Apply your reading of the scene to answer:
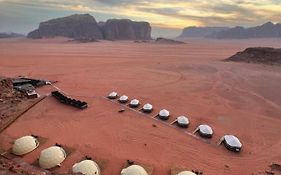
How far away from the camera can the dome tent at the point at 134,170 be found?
682 inches

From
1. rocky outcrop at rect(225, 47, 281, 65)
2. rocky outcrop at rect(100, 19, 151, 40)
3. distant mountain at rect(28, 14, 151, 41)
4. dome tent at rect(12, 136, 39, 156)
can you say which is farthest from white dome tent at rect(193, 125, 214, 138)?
rocky outcrop at rect(100, 19, 151, 40)

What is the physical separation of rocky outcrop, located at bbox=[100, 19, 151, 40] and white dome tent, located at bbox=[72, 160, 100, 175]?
14419cm

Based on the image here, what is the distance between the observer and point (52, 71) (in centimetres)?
5162

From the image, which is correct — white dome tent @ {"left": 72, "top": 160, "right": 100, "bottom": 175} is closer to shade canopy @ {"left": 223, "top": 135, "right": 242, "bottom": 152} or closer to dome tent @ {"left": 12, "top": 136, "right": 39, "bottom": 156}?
dome tent @ {"left": 12, "top": 136, "right": 39, "bottom": 156}

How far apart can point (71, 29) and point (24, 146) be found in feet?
468

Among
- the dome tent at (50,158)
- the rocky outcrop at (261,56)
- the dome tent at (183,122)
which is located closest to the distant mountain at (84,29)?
the rocky outcrop at (261,56)

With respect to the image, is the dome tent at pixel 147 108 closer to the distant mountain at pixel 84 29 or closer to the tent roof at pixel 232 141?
the tent roof at pixel 232 141

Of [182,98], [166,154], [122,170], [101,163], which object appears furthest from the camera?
[182,98]

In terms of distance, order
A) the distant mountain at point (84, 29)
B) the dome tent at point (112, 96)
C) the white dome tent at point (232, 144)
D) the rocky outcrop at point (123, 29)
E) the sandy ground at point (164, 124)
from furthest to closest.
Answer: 1. the rocky outcrop at point (123, 29)
2. the distant mountain at point (84, 29)
3. the dome tent at point (112, 96)
4. the white dome tent at point (232, 144)
5. the sandy ground at point (164, 124)

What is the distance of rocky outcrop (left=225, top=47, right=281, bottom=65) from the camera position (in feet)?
190

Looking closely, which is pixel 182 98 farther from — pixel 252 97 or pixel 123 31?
pixel 123 31

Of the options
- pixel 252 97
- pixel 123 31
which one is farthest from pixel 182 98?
pixel 123 31

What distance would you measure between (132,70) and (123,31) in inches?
4510

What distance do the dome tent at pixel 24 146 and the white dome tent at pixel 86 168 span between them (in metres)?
4.04
